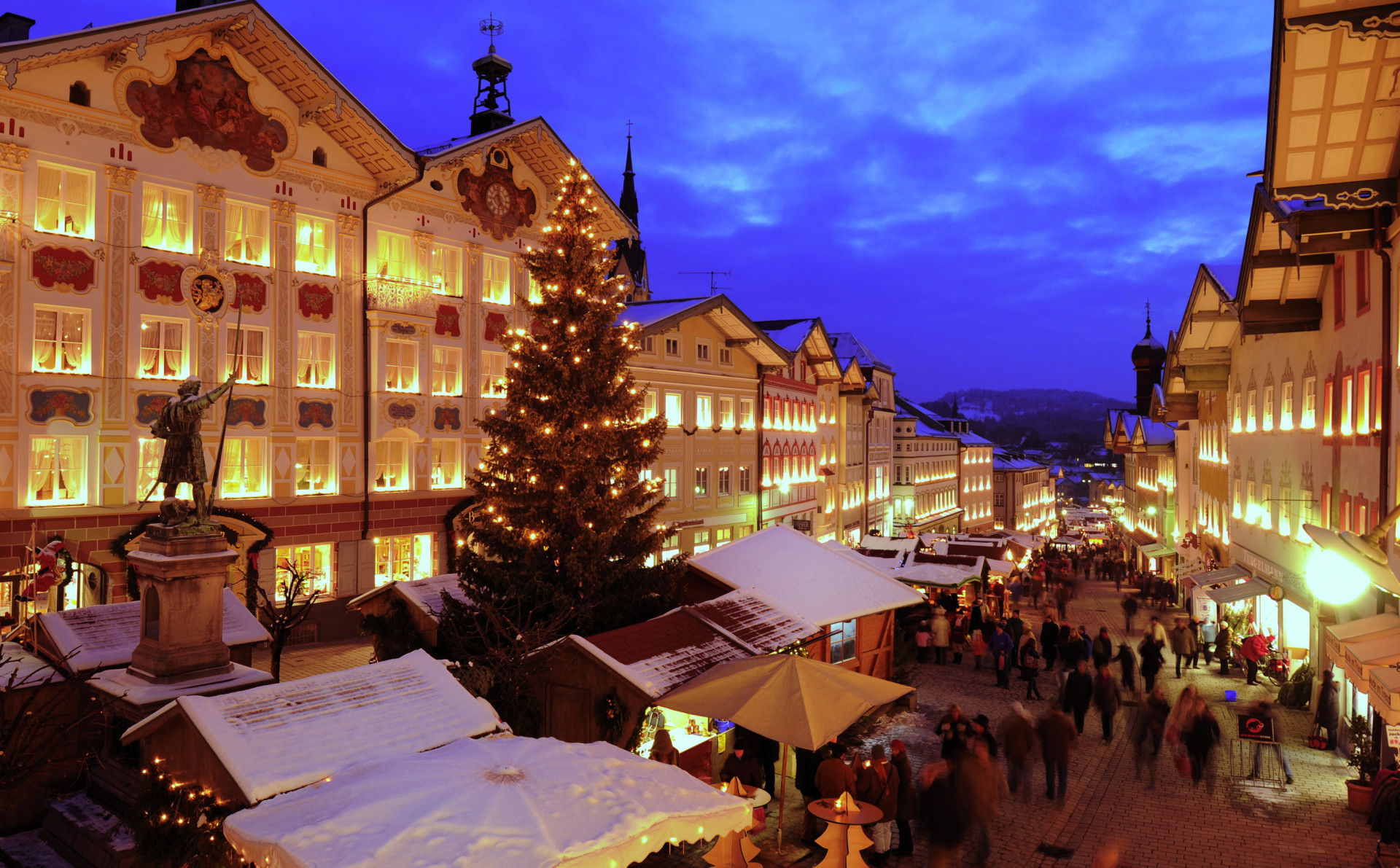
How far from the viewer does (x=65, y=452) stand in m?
19.1

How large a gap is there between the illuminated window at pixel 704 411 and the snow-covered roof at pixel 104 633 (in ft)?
66.3

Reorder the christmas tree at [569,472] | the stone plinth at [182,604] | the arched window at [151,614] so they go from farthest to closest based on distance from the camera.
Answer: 1. the christmas tree at [569,472]
2. the arched window at [151,614]
3. the stone plinth at [182,604]

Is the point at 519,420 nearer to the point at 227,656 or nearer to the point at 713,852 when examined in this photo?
the point at 227,656

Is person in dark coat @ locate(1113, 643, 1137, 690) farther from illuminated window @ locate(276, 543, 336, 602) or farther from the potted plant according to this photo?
illuminated window @ locate(276, 543, 336, 602)

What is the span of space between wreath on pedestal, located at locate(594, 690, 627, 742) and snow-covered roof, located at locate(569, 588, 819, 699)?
46 centimetres

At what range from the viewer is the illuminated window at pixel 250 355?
70.3 feet

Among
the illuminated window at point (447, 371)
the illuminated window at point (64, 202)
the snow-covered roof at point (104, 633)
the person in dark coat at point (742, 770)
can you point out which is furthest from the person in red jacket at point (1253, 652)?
the illuminated window at point (64, 202)

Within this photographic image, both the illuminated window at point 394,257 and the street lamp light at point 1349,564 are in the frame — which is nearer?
the street lamp light at point 1349,564

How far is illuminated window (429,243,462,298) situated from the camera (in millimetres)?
25714

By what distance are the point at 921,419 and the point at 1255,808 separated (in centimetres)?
5595

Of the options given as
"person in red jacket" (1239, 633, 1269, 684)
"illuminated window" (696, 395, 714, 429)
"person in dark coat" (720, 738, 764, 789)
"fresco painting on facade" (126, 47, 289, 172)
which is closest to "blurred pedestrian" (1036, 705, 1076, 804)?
"person in dark coat" (720, 738, 764, 789)

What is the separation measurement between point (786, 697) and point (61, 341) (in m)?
17.3

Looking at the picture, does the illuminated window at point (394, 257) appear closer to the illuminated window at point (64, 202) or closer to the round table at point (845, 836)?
the illuminated window at point (64, 202)

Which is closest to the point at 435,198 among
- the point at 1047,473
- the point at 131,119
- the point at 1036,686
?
the point at 131,119
